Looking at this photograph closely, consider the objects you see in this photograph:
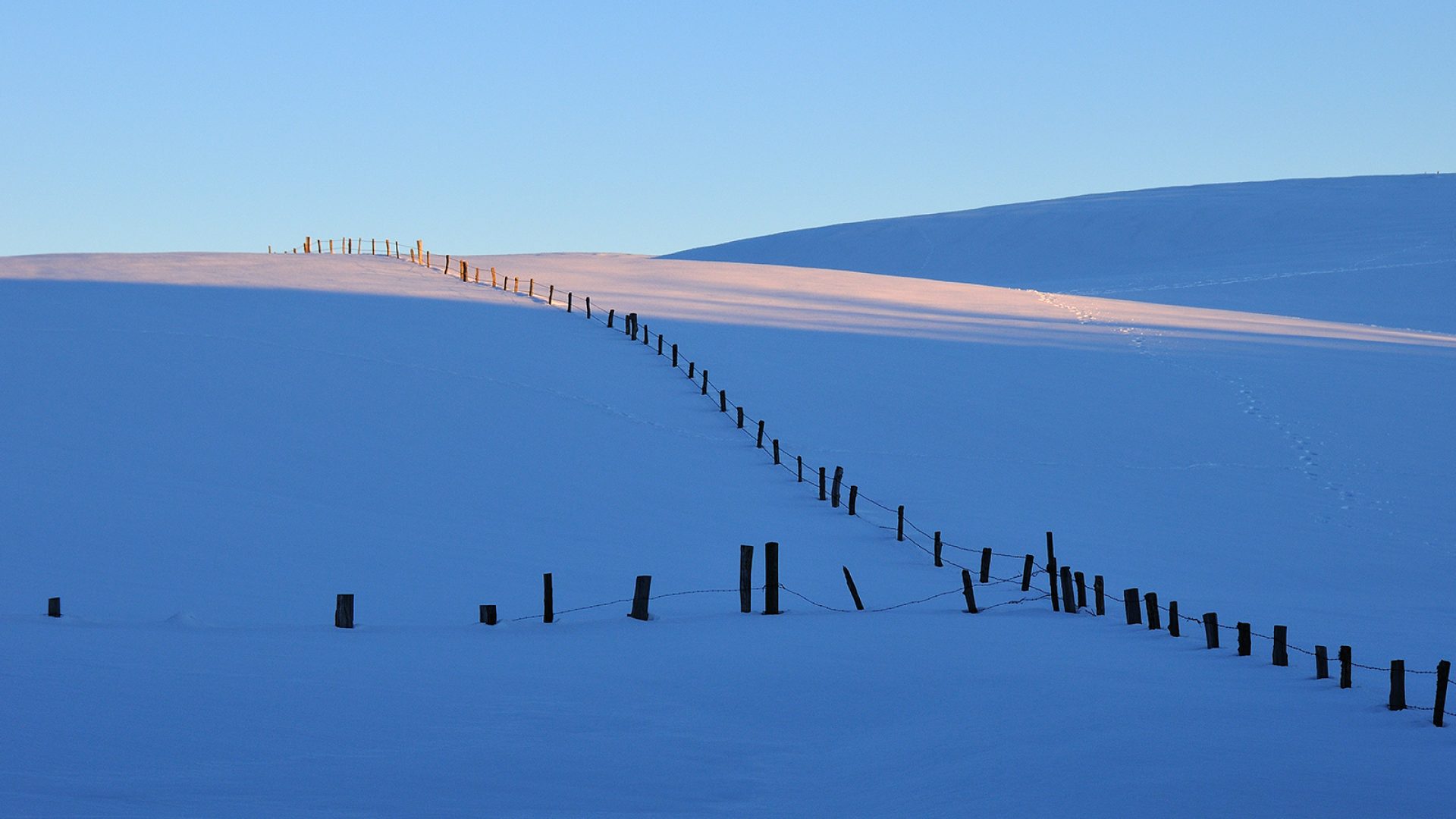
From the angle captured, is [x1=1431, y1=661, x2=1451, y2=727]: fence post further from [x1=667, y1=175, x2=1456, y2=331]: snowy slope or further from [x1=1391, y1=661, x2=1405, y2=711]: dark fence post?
[x1=667, y1=175, x2=1456, y2=331]: snowy slope

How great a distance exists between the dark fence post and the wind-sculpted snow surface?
0.14 meters

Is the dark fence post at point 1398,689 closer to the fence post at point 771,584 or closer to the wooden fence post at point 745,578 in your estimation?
the fence post at point 771,584

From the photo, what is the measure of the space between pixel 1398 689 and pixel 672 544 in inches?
405

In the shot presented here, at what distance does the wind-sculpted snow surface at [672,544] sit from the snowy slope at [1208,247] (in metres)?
9.12

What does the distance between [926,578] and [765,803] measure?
1006 cm

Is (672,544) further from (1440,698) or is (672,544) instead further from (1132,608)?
(1440,698)

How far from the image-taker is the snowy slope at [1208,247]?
159 feet

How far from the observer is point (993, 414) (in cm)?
2722

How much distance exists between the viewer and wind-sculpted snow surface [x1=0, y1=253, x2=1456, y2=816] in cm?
856

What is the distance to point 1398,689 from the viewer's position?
10406 mm

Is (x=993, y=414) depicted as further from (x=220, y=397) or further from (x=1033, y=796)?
(x=1033, y=796)

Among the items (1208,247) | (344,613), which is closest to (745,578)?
Answer: (344,613)

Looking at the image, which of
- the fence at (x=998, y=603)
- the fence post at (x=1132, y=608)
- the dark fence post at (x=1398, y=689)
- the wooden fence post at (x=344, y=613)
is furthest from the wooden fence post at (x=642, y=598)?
the dark fence post at (x=1398, y=689)

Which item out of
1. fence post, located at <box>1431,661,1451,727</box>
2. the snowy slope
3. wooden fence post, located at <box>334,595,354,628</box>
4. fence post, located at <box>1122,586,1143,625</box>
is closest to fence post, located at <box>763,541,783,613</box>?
fence post, located at <box>1122,586,1143,625</box>
